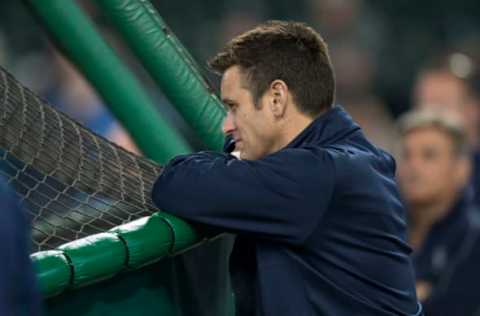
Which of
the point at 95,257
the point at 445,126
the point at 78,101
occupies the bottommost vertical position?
the point at 445,126

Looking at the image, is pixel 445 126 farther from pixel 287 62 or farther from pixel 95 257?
pixel 95 257

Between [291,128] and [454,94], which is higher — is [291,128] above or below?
above

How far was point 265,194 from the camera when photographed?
9.59ft

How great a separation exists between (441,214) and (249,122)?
10.3 feet

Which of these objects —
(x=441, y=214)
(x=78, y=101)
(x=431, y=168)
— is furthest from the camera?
(x=78, y=101)

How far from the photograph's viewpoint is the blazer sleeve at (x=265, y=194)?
2918 millimetres

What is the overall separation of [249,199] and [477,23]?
348 inches

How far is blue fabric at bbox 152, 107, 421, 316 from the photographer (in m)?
2.92

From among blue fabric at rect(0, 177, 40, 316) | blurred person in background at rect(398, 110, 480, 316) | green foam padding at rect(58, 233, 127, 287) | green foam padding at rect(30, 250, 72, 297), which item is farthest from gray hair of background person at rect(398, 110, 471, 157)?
blue fabric at rect(0, 177, 40, 316)

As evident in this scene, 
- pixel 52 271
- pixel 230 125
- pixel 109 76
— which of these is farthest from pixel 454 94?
pixel 52 271

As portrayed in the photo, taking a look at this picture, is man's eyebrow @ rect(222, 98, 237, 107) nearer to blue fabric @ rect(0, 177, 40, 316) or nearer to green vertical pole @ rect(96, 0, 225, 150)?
green vertical pole @ rect(96, 0, 225, 150)

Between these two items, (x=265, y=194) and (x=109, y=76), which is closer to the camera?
(x=265, y=194)

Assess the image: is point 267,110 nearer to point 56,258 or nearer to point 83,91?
point 56,258

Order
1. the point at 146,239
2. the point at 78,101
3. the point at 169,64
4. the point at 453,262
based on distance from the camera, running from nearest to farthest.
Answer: the point at 146,239, the point at 169,64, the point at 453,262, the point at 78,101
